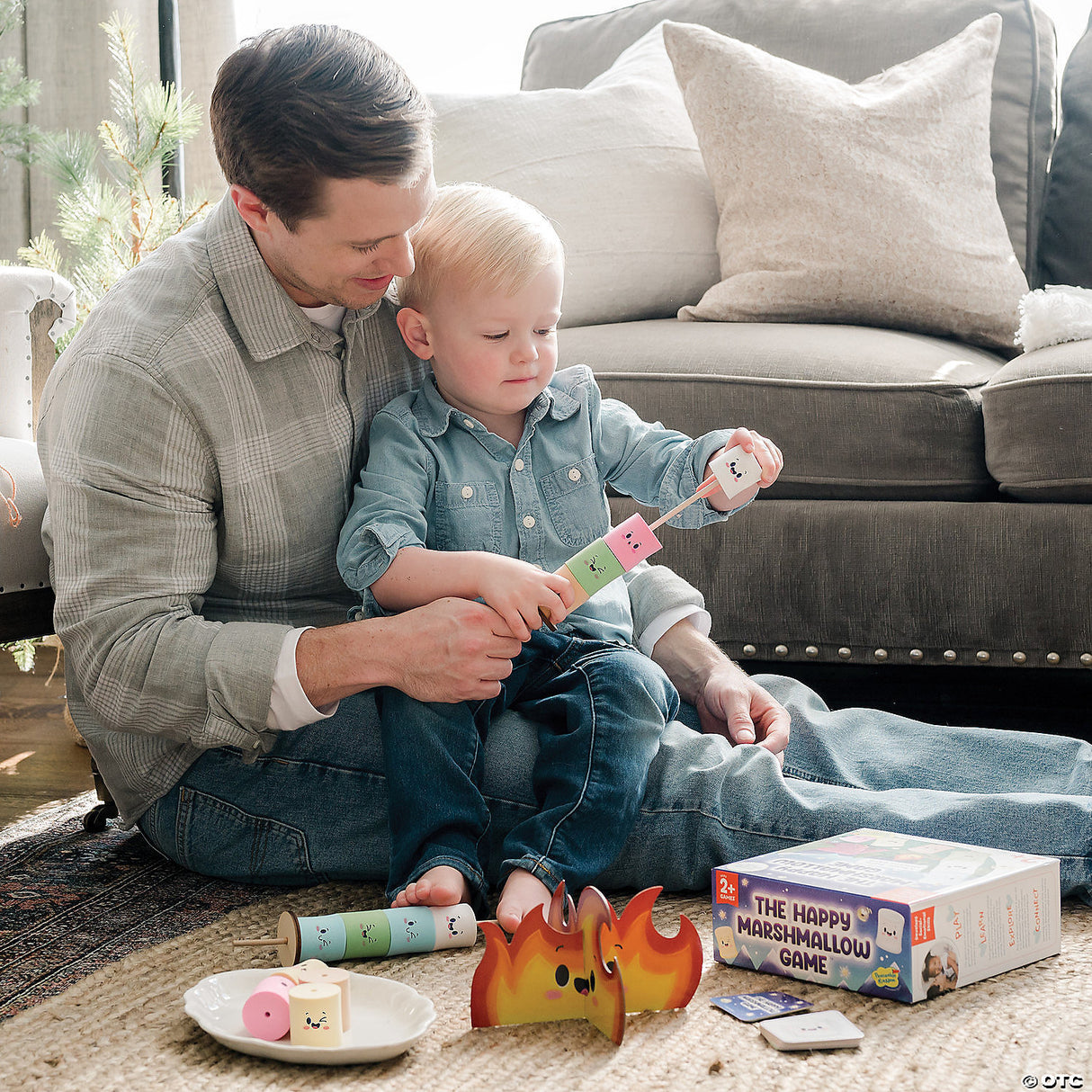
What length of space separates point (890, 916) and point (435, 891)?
36 centimetres

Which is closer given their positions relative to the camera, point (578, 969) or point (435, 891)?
point (578, 969)

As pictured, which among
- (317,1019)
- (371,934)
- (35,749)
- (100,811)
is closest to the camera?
(317,1019)

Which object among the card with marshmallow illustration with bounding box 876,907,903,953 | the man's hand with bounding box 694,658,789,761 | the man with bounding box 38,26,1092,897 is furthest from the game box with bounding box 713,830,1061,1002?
the man's hand with bounding box 694,658,789,761

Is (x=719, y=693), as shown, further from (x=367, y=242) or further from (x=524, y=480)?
(x=367, y=242)

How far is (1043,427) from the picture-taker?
146cm

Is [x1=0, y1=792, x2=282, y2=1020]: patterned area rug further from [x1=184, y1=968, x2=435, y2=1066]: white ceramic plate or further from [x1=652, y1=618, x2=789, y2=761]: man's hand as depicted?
[x1=652, y1=618, x2=789, y2=761]: man's hand

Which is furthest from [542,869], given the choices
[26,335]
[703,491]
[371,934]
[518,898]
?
[26,335]

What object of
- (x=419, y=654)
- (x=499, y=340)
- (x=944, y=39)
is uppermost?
(x=944, y=39)

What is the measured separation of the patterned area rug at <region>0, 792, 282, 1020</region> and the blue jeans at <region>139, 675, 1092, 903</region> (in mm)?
39

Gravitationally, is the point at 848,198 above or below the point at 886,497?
above

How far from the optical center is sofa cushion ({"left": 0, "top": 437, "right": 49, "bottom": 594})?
4.03ft

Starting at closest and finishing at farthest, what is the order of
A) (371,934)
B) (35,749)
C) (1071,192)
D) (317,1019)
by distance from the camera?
(317,1019), (371,934), (35,749), (1071,192)

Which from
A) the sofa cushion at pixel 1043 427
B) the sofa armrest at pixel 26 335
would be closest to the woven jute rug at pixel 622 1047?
the sofa cushion at pixel 1043 427

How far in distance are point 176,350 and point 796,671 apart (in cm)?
92
